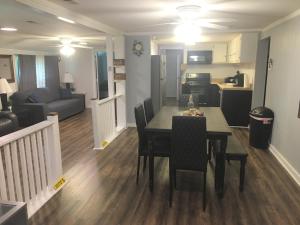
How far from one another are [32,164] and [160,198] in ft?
4.95

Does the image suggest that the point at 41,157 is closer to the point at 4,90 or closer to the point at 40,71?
the point at 4,90

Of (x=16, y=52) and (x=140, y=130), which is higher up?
(x=16, y=52)

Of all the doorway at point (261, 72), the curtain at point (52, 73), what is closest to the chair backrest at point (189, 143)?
the doorway at point (261, 72)

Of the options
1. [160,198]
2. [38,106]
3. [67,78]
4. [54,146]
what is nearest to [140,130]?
[160,198]

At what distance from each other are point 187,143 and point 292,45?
7.63 ft

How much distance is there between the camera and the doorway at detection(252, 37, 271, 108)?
527 centimetres

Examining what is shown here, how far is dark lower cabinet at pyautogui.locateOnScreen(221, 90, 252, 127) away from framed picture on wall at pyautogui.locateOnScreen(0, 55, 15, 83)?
19.1ft

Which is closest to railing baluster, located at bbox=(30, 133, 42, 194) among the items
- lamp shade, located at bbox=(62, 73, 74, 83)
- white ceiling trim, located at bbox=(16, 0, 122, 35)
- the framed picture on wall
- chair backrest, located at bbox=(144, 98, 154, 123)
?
white ceiling trim, located at bbox=(16, 0, 122, 35)

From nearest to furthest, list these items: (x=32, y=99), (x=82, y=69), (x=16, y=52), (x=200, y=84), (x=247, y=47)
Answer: (x=247, y=47)
(x=32, y=99)
(x=16, y=52)
(x=200, y=84)
(x=82, y=69)

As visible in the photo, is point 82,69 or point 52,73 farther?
point 82,69

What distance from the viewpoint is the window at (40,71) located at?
765cm

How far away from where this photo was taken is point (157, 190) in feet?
9.84

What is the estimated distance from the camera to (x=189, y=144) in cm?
256

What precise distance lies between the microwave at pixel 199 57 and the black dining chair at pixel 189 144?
5.39 meters
